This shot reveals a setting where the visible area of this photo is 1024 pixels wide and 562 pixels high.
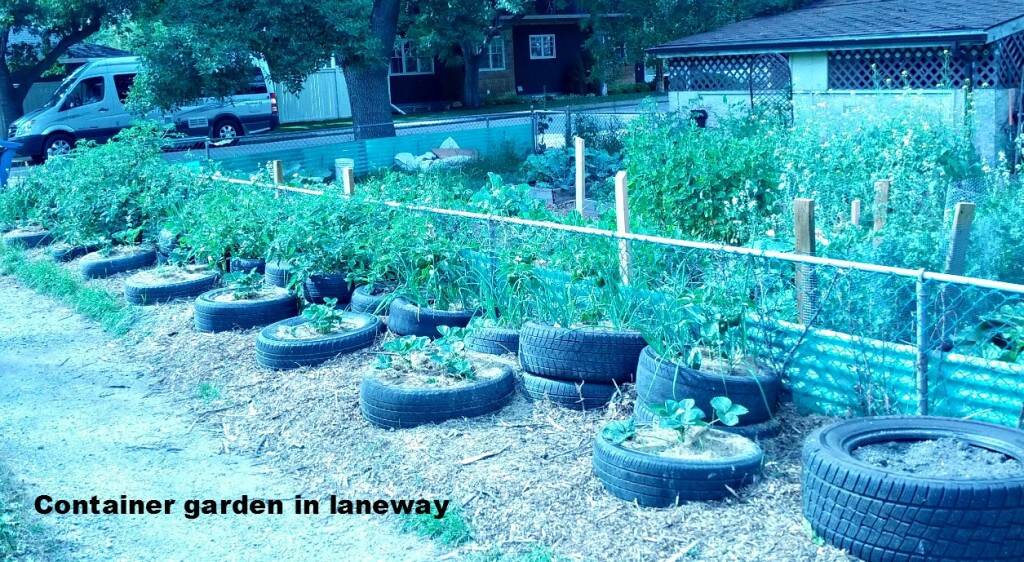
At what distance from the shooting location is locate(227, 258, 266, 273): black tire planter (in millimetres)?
8844

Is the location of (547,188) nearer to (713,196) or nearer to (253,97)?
(713,196)

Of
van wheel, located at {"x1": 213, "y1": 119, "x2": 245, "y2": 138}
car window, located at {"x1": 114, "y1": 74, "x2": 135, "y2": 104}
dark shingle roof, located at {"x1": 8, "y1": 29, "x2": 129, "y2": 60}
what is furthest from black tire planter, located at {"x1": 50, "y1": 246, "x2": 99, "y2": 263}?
dark shingle roof, located at {"x1": 8, "y1": 29, "x2": 129, "y2": 60}

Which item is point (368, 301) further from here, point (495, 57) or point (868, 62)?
point (495, 57)

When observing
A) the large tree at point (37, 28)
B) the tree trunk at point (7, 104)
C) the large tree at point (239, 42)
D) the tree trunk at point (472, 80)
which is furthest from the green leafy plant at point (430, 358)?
the tree trunk at point (472, 80)

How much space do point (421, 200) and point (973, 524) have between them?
20.2ft

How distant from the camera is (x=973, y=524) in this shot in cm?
341

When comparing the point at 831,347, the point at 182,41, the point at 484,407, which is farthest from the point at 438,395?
the point at 182,41

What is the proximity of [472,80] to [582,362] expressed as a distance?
115ft

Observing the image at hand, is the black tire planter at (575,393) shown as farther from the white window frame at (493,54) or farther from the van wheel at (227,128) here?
the white window frame at (493,54)

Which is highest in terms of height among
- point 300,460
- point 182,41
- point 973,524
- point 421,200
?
point 182,41

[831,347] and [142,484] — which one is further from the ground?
[831,347]

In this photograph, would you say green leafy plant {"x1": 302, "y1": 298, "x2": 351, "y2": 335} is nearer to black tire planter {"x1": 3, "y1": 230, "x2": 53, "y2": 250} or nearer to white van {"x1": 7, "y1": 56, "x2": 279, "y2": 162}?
black tire planter {"x1": 3, "y1": 230, "x2": 53, "y2": 250}

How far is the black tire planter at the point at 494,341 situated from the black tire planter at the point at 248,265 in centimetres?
314

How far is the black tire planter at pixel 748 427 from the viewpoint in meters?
4.64
